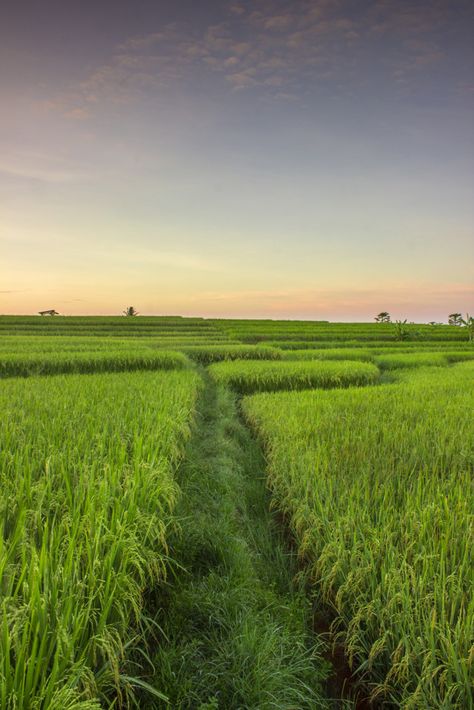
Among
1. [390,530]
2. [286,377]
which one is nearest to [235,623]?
[390,530]

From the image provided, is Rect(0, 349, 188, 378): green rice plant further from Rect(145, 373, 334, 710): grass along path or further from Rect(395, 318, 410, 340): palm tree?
Rect(395, 318, 410, 340): palm tree

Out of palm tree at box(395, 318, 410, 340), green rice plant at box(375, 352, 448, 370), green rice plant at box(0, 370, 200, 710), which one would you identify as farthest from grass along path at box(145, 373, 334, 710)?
palm tree at box(395, 318, 410, 340)

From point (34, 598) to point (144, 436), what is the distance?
2564 millimetres

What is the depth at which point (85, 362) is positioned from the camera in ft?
38.5

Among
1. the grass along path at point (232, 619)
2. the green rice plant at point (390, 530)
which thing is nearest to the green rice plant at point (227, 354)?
the green rice plant at point (390, 530)

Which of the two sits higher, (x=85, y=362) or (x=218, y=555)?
(x=85, y=362)

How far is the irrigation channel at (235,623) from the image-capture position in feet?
6.10

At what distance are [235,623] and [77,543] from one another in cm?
103

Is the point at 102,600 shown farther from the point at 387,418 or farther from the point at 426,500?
the point at 387,418

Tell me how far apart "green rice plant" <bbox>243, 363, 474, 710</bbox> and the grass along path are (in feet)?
0.79

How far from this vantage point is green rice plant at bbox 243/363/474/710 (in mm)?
1808

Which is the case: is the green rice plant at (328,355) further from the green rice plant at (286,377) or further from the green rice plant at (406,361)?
the green rice plant at (286,377)

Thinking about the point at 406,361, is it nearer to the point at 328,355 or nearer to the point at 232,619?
the point at 328,355

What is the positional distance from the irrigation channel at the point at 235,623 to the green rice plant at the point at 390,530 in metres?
0.21
